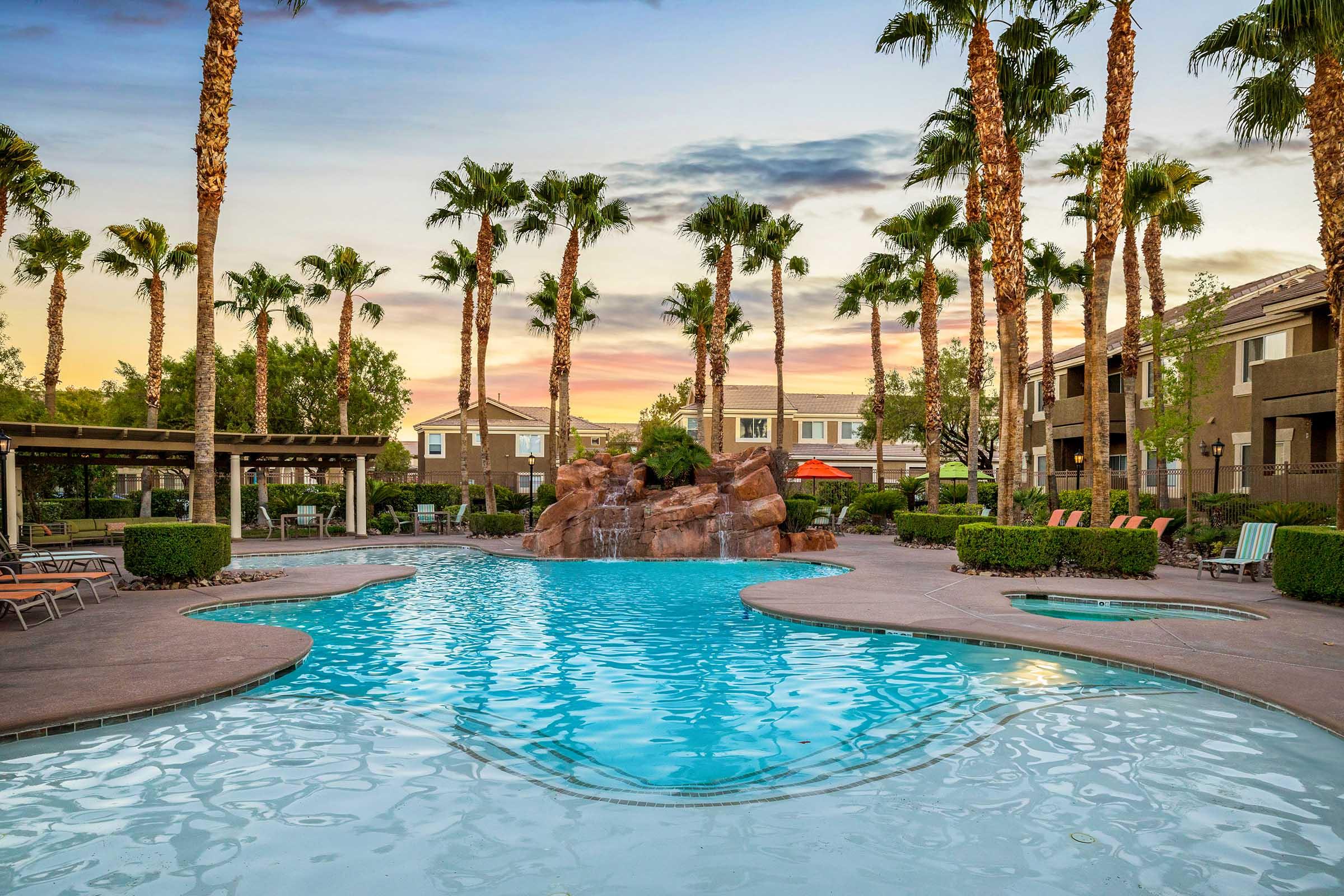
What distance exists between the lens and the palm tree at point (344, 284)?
35219mm

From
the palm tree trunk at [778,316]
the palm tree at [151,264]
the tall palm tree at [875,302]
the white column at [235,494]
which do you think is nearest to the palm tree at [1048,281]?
the tall palm tree at [875,302]

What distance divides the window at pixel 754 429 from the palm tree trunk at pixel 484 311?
2631 cm

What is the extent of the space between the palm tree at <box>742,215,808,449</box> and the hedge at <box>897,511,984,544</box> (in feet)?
33.5

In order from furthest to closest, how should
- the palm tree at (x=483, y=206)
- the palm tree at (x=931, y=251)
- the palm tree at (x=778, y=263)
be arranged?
1. the palm tree at (x=778, y=263)
2. the palm tree at (x=483, y=206)
3. the palm tree at (x=931, y=251)

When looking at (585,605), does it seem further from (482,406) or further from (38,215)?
(38,215)

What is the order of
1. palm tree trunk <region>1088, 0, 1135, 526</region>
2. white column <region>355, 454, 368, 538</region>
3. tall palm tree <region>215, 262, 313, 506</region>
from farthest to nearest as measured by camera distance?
tall palm tree <region>215, 262, 313, 506</region> < white column <region>355, 454, 368, 538</region> < palm tree trunk <region>1088, 0, 1135, 526</region>

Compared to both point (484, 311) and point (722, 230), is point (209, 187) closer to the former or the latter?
point (484, 311)

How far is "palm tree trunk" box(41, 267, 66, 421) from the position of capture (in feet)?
103

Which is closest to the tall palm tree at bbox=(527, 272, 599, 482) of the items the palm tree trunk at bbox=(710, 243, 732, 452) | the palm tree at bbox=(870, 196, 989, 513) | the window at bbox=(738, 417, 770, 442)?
the palm tree trunk at bbox=(710, 243, 732, 452)

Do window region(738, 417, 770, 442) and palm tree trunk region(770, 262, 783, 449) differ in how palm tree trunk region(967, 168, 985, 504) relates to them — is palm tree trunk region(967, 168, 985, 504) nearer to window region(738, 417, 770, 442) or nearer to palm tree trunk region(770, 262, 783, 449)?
palm tree trunk region(770, 262, 783, 449)

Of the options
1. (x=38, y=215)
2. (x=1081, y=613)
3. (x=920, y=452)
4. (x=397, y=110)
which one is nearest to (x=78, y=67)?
(x=397, y=110)

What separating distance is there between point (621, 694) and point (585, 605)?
5625mm

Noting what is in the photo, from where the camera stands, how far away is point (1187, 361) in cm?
2666

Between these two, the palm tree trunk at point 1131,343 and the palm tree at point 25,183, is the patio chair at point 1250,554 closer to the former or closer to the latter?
the palm tree trunk at point 1131,343
